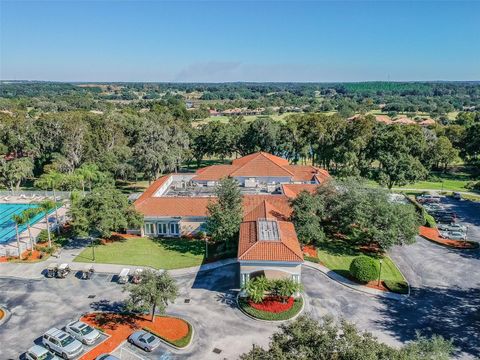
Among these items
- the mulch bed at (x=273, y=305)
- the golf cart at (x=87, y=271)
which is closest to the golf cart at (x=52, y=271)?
the golf cart at (x=87, y=271)

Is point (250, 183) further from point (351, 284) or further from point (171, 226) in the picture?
point (351, 284)

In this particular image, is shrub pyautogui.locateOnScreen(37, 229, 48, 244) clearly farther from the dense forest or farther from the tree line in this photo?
the tree line

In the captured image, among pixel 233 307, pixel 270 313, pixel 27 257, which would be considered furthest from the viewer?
pixel 27 257

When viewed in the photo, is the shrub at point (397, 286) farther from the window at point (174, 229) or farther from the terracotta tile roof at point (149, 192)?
the terracotta tile roof at point (149, 192)

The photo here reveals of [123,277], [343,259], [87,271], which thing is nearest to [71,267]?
[87,271]

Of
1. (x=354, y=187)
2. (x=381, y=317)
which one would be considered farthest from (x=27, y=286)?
(x=354, y=187)

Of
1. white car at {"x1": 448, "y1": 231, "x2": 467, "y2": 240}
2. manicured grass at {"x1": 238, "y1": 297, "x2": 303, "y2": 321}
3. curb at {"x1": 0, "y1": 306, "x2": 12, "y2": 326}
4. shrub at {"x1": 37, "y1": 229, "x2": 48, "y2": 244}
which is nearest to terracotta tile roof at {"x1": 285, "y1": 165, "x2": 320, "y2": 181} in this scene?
white car at {"x1": 448, "y1": 231, "x2": 467, "y2": 240}

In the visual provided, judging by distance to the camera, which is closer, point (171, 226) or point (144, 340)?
point (144, 340)

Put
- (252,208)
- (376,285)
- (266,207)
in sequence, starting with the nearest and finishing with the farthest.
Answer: (376,285)
(266,207)
(252,208)
